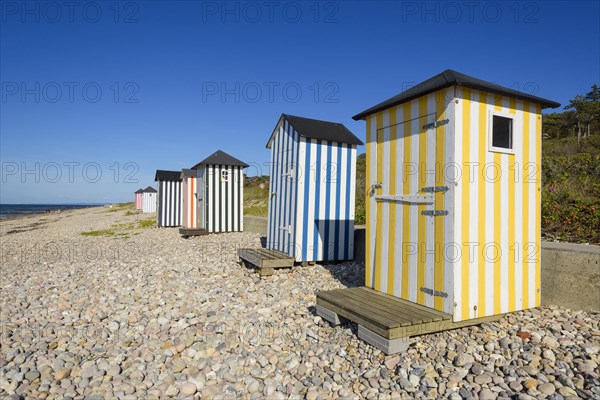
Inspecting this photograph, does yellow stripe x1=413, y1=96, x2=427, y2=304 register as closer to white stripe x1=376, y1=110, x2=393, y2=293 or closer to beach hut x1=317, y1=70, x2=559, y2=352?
beach hut x1=317, y1=70, x2=559, y2=352

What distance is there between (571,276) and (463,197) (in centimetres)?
164

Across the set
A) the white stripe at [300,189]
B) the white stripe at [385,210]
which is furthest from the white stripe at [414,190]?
the white stripe at [300,189]

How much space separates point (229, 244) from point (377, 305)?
680 centimetres

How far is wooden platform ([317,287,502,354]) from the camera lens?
11.2 ft

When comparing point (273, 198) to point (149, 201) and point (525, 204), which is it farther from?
point (149, 201)

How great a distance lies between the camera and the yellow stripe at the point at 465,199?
147 inches

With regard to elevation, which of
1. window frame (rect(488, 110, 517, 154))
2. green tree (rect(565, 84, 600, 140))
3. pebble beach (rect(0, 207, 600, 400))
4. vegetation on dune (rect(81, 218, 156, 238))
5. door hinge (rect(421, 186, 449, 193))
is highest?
green tree (rect(565, 84, 600, 140))

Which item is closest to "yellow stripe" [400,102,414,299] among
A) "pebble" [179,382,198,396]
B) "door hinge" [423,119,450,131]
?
"door hinge" [423,119,450,131]

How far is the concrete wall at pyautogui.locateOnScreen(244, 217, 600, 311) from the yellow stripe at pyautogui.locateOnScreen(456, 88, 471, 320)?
1.29 m

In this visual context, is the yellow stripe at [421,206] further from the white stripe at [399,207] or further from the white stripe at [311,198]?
the white stripe at [311,198]

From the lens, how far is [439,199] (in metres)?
3.89

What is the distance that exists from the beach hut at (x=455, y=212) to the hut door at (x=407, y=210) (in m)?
0.01

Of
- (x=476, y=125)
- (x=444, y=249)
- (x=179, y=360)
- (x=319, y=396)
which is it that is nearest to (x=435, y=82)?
(x=476, y=125)

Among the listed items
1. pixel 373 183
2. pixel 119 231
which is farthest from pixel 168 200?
pixel 373 183
